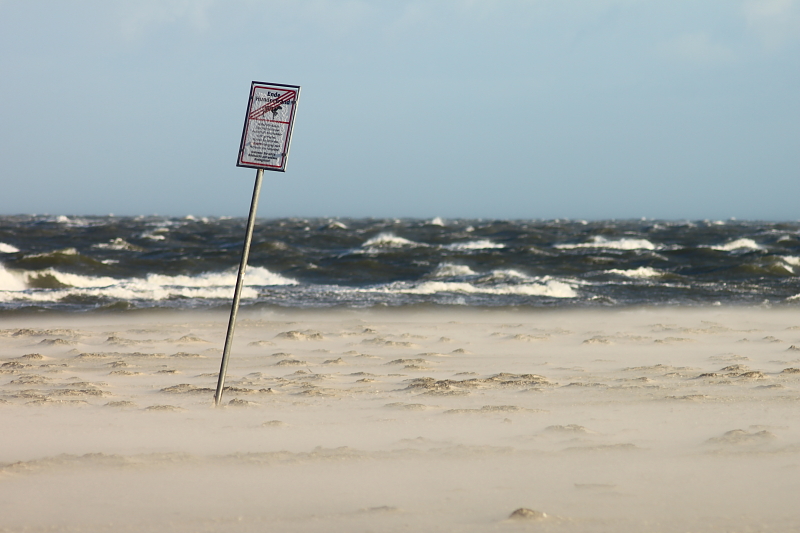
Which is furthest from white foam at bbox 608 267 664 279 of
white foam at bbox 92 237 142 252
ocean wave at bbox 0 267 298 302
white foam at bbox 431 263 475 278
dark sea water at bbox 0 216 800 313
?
white foam at bbox 92 237 142 252

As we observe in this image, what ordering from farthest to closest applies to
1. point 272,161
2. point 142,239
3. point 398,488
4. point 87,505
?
point 142,239
point 272,161
point 398,488
point 87,505

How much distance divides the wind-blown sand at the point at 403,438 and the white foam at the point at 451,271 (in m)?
10.2

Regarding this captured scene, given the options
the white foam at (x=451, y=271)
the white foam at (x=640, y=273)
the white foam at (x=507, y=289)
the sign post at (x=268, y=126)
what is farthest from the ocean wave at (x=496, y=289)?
the sign post at (x=268, y=126)

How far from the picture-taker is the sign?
17.0 ft

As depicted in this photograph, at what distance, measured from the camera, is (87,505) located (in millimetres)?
3482

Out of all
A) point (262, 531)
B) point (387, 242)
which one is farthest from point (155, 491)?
point (387, 242)

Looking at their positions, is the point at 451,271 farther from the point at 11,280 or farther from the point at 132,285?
the point at 11,280

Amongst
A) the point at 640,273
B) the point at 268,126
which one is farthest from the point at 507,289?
the point at 268,126

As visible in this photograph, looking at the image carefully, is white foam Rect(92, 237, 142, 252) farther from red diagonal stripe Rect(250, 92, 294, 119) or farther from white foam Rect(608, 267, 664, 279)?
red diagonal stripe Rect(250, 92, 294, 119)

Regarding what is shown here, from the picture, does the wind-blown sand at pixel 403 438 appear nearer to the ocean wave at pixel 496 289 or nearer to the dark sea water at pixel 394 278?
the dark sea water at pixel 394 278

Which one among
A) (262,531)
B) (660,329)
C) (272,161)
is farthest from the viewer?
(660,329)

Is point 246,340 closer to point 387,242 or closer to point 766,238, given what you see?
point 387,242

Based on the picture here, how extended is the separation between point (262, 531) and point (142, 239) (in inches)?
1275

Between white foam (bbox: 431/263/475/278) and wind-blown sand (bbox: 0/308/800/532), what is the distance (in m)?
10.2
